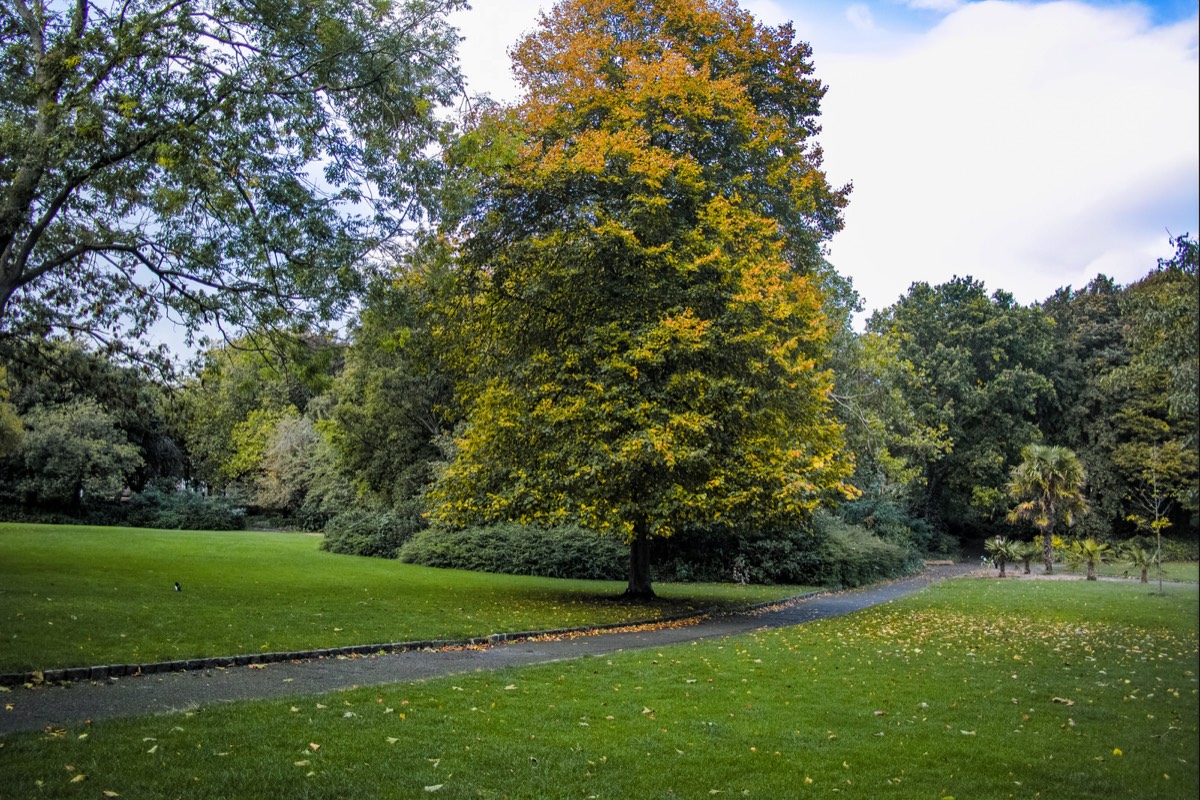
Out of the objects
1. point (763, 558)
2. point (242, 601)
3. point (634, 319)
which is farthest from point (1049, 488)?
point (242, 601)

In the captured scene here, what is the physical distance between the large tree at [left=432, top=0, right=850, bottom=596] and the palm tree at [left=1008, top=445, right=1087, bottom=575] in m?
19.5

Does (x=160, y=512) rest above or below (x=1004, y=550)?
below

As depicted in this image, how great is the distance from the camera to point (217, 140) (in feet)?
40.4

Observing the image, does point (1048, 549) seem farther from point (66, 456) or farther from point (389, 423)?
point (66, 456)

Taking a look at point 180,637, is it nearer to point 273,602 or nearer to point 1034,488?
point 273,602

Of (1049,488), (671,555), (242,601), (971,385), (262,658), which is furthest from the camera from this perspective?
(971,385)

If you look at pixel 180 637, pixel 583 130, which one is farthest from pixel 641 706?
pixel 583 130

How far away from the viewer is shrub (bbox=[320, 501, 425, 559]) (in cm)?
3075

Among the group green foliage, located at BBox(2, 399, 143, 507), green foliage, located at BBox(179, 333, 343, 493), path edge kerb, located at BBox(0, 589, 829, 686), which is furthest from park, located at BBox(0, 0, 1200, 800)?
green foliage, located at BBox(179, 333, 343, 493)

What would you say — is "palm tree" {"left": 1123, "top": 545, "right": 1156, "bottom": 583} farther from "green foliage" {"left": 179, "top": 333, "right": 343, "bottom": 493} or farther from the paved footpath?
"green foliage" {"left": 179, "top": 333, "right": 343, "bottom": 493}

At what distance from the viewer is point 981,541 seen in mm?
49656

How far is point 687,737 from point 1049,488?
32442mm

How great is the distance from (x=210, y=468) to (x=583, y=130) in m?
47.5

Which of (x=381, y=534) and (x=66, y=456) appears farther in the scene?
(x=66, y=456)
